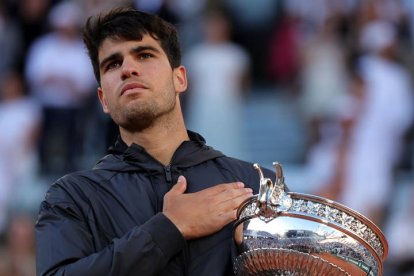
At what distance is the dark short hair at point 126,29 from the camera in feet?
12.3

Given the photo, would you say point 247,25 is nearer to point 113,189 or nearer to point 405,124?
point 405,124

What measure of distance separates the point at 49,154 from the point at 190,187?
626 centimetres

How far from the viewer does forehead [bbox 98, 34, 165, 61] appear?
12.2 ft

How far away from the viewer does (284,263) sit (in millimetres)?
3254

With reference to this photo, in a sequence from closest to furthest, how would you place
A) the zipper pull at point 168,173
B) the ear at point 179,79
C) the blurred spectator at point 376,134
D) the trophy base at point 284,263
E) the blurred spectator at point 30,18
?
the trophy base at point 284,263 < the zipper pull at point 168,173 < the ear at point 179,79 < the blurred spectator at point 376,134 < the blurred spectator at point 30,18

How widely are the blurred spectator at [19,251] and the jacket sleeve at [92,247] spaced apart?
5508 mm

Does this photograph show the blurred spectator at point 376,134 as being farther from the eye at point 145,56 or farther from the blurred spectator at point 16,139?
the eye at point 145,56

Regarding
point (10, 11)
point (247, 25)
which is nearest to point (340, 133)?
point (247, 25)

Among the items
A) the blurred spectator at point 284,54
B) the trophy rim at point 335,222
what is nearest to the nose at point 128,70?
the trophy rim at point 335,222

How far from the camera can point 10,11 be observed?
34.3ft

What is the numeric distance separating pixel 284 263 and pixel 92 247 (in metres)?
0.53

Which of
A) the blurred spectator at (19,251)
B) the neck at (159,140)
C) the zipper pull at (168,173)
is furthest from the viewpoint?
the blurred spectator at (19,251)

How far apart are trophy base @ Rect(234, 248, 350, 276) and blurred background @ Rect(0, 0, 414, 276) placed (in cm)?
515

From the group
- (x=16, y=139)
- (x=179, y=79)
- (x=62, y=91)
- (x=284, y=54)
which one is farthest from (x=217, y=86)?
(x=179, y=79)
